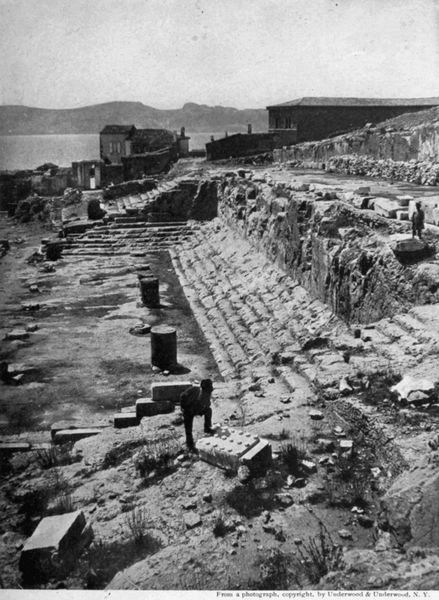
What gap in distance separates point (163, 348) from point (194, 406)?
17.2 feet

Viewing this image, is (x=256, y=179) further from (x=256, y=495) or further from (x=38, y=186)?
(x=38, y=186)

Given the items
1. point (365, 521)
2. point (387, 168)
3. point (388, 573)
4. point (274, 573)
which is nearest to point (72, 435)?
point (274, 573)

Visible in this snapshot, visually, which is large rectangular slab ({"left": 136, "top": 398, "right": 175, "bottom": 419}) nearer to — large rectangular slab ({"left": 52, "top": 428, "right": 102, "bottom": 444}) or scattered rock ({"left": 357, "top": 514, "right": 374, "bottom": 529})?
large rectangular slab ({"left": 52, "top": 428, "right": 102, "bottom": 444})

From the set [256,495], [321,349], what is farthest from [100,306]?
[256,495]

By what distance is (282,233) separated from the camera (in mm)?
17031

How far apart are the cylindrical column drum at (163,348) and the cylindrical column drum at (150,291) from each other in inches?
175

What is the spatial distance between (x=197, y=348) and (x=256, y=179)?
12.3 metres

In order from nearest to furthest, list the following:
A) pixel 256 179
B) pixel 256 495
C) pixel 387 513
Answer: pixel 387 513 → pixel 256 495 → pixel 256 179

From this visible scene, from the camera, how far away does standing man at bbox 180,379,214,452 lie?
6.88 meters

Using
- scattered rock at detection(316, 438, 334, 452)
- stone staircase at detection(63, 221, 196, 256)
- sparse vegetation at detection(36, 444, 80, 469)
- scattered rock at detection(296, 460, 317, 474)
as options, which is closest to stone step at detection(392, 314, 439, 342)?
scattered rock at detection(316, 438, 334, 452)

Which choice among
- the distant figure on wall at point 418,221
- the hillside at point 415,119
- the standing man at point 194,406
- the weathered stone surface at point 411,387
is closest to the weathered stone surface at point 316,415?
the weathered stone surface at point 411,387

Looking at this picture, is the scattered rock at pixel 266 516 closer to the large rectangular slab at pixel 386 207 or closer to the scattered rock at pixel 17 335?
the large rectangular slab at pixel 386 207

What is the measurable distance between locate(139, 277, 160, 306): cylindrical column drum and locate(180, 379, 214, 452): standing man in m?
9.65

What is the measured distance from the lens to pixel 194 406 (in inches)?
279
